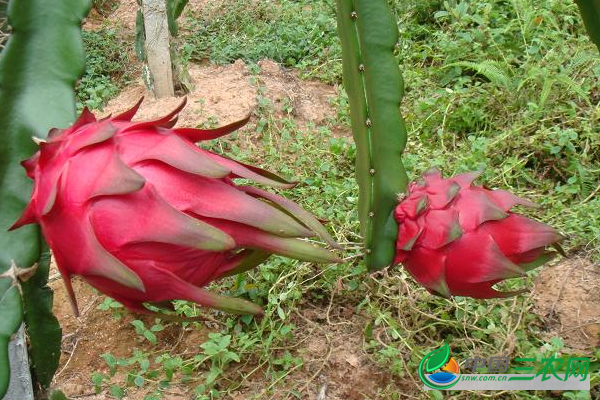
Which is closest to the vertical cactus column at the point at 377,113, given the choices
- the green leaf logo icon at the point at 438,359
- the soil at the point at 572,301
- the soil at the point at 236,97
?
the green leaf logo icon at the point at 438,359

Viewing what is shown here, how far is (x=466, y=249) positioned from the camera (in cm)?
92

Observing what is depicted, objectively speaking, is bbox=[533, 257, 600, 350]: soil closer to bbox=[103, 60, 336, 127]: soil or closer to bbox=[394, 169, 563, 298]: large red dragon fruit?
bbox=[394, 169, 563, 298]: large red dragon fruit

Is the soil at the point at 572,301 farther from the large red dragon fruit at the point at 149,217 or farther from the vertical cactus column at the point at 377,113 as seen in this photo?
the large red dragon fruit at the point at 149,217

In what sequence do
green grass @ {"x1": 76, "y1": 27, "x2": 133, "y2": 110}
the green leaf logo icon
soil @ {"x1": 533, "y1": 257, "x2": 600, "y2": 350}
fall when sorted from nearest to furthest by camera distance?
the green leaf logo icon < soil @ {"x1": 533, "y1": 257, "x2": 600, "y2": 350} < green grass @ {"x1": 76, "y1": 27, "x2": 133, "y2": 110}

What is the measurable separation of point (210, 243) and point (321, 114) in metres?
2.11

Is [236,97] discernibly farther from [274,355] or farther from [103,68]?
[274,355]

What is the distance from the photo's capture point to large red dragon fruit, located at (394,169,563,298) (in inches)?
35.4

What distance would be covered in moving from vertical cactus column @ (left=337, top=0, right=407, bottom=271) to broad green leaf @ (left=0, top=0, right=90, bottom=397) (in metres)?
0.39

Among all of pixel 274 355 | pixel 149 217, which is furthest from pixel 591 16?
pixel 274 355

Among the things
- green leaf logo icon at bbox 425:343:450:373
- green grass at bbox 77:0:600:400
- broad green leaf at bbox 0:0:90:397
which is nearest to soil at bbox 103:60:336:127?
green grass at bbox 77:0:600:400

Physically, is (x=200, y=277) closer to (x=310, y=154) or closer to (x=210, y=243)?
(x=210, y=243)

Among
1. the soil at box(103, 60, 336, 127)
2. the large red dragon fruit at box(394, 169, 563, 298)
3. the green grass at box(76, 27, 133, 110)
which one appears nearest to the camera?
the large red dragon fruit at box(394, 169, 563, 298)

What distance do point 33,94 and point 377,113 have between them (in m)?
0.48

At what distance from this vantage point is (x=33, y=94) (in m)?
0.96
